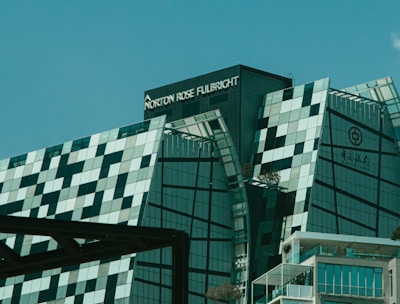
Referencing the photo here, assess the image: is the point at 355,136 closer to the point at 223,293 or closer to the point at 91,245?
the point at 223,293

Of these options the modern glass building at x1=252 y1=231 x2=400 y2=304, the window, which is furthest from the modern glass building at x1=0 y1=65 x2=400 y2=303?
the window

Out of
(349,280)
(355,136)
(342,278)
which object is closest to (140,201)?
(355,136)

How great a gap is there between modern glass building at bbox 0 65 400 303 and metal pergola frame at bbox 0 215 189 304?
86.2 metres

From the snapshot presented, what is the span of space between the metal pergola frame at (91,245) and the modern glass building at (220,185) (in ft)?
283

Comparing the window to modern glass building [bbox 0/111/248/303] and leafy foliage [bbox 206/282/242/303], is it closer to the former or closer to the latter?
leafy foliage [bbox 206/282/242/303]

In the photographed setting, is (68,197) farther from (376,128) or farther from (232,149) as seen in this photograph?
(376,128)

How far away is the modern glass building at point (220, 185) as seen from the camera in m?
106

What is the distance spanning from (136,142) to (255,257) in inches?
584

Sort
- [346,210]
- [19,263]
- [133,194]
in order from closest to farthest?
1. [19,263]
2. [133,194]
3. [346,210]

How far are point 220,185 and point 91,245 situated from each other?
96358 millimetres

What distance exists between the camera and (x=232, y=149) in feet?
366

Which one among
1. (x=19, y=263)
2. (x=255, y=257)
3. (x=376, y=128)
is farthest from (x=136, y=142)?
(x=19, y=263)

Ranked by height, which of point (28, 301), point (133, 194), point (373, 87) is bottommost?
point (28, 301)

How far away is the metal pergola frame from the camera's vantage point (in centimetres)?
1478
